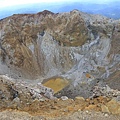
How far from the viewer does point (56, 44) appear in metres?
59.3

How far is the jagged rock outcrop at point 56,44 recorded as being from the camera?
54156 mm

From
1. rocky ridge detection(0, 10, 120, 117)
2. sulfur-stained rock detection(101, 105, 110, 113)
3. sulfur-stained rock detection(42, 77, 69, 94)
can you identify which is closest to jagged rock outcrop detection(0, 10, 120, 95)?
rocky ridge detection(0, 10, 120, 117)

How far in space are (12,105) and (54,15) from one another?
50.8 meters

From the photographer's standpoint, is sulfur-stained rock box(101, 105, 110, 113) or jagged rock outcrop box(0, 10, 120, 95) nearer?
sulfur-stained rock box(101, 105, 110, 113)

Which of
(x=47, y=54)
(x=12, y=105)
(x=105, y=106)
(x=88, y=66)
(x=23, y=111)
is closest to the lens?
(x=105, y=106)

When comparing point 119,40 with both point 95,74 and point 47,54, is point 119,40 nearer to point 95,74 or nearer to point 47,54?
point 95,74

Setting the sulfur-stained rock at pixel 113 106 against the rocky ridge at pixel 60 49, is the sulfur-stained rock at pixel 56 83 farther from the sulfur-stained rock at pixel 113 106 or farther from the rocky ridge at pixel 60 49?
the sulfur-stained rock at pixel 113 106

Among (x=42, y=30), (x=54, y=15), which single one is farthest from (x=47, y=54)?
(x=54, y=15)

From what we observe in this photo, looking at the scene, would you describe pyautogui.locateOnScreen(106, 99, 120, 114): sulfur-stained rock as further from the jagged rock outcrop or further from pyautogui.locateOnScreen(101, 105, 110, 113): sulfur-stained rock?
the jagged rock outcrop

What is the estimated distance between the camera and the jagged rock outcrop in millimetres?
54156

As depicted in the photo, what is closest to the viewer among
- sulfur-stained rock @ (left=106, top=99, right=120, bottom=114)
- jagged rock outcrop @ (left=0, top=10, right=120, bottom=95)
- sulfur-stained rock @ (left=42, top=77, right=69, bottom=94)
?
sulfur-stained rock @ (left=106, top=99, right=120, bottom=114)

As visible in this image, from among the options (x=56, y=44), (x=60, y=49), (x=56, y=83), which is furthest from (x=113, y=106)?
(x=56, y=44)

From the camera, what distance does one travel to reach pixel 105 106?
10914 millimetres

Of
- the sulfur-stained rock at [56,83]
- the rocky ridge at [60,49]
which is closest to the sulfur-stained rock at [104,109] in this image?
the sulfur-stained rock at [56,83]
